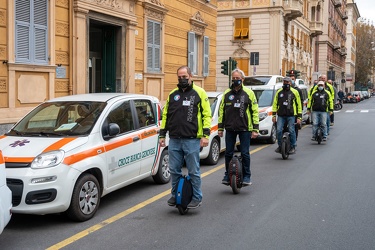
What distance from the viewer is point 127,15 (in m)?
15.6

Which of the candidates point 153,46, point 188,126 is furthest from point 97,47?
point 188,126

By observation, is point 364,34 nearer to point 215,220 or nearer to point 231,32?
point 231,32

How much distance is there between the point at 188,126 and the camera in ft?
21.0

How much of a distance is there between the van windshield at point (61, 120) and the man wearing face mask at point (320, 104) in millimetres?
8772

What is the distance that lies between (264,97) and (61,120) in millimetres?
9787

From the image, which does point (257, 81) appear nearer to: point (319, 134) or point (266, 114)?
point (266, 114)

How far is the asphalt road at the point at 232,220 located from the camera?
5316mm

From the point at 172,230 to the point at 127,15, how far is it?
11.1 meters

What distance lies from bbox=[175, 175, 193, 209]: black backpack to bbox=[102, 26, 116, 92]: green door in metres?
10.2

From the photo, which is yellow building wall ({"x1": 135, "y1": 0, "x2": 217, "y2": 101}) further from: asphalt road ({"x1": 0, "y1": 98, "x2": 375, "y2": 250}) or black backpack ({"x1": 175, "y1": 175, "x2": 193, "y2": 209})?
black backpack ({"x1": 175, "y1": 175, "x2": 193, "y2": 209})

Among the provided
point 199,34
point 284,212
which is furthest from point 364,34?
point 284,212

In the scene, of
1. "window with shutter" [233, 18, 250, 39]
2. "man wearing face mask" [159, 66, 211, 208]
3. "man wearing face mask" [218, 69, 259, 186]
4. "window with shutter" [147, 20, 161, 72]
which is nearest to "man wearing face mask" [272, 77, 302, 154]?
"man wearing face mask" [218, 69, 259, 186]

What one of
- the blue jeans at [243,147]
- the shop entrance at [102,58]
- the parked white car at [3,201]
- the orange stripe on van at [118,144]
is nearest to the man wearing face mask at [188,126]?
the orange stripe on van at [118,144]

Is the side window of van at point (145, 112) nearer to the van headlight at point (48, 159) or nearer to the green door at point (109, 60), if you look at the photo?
the van headlight at point (48, 159)
